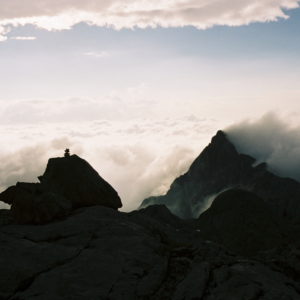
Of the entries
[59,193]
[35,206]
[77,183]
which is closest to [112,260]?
[35,206]

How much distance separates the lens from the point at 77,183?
31203 mm

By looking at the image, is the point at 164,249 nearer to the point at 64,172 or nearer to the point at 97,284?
the point at 97,284

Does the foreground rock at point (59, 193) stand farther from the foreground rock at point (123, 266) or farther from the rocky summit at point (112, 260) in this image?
the foreground rock at point (123, 266)

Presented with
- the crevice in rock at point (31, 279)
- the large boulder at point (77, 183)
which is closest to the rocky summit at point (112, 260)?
the crevice in rock at point (31, 279)

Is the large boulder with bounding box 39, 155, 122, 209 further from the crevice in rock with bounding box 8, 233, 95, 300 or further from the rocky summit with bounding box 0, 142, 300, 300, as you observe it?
the crevice in rock with bounding box 8, 233, 95, 300

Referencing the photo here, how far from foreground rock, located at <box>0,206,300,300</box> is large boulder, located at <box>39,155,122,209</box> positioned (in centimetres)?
399

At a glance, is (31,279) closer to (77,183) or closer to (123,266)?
(123,266)

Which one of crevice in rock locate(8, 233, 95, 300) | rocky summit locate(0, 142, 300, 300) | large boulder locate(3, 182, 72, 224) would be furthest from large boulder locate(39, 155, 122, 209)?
crevice in rock locate(8, 233, 95, 300)

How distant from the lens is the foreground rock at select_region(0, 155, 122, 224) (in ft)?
88.5

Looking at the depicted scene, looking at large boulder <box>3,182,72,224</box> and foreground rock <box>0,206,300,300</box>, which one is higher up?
large boulder <box>3,182,72,224</box>

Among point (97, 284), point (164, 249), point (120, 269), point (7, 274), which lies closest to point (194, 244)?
point (164, 249)

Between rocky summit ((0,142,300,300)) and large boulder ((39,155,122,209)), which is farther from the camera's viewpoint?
large boulder ((39,155,122,209))

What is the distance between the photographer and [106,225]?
25531 mm

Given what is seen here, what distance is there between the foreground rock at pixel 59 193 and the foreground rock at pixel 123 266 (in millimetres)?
1033
